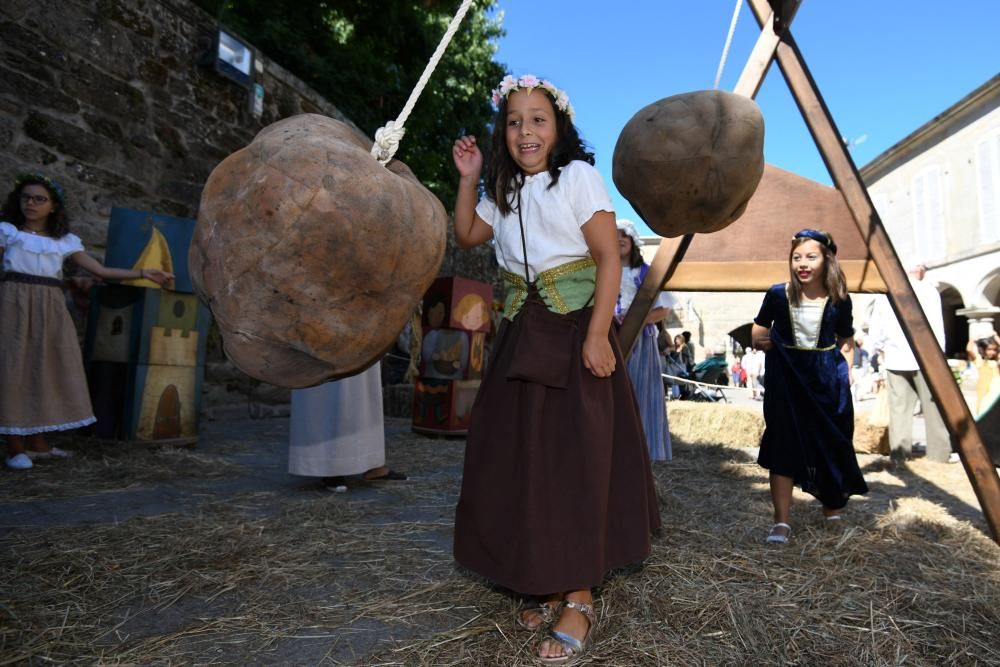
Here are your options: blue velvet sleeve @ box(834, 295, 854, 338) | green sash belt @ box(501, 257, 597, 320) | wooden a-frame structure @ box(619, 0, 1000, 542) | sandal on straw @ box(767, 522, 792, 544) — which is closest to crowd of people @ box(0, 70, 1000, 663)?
green sash belt @ box(501, 257, 597, 320)

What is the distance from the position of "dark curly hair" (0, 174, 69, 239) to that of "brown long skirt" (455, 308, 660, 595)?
312 centimetres

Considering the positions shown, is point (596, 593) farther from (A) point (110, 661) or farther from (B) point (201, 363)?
(B) point (201, 363)

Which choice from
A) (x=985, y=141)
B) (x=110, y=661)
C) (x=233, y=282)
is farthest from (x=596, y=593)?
(x=985, y=141)

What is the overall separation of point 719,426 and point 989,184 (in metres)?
16.2

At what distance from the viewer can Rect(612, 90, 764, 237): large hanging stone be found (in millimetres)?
1754

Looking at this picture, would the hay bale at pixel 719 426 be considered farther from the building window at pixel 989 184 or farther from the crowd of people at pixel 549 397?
the building window at pixel 989 184

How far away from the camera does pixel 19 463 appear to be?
330cm

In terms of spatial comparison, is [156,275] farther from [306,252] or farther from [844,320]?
[844,320]

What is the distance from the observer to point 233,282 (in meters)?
1.10

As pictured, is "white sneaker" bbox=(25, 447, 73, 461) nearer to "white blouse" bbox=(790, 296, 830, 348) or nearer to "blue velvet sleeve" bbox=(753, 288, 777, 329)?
"blue velvet sleeve" bbox=(753, 288, 777, 329)

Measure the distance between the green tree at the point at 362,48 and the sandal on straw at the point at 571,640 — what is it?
815 cm

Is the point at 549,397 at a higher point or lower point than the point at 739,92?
lower

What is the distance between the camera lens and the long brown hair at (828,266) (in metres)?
2.69

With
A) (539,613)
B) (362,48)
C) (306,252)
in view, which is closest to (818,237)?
(539,613)
